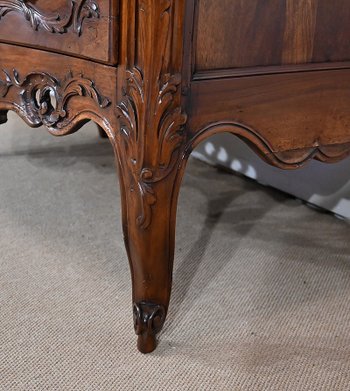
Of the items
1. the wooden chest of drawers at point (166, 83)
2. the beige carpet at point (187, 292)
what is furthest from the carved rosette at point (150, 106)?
the beige carpet at point (187, 292)

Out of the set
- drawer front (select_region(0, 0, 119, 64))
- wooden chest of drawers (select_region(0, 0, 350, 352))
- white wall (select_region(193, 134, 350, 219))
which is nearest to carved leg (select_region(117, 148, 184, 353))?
wooden chest of drawers (select_region(0, 0, 350, 352))

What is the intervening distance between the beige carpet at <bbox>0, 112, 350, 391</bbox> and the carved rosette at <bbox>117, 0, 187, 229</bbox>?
20 cm

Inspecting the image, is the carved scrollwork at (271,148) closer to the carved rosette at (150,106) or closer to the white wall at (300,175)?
the carved rosette at (150,106)

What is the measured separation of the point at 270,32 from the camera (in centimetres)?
75

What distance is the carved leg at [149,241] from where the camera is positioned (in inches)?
28.8

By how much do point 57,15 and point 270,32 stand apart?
0.25 m

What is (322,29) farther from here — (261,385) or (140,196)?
(261,385)

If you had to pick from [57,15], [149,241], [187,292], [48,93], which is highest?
[57,15]

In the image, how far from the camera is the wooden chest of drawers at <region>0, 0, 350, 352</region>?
26.8 inches

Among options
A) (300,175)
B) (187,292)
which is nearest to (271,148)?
(187,292)

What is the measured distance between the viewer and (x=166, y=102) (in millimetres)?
682

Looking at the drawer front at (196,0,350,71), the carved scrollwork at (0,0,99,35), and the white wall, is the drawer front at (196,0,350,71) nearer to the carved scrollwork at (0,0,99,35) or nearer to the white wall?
the carved scrollwork at (0,0,99,35)

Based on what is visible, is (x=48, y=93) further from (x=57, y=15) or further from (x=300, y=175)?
(x=300, y=175)

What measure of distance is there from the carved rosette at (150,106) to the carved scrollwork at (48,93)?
0.18 feet
